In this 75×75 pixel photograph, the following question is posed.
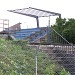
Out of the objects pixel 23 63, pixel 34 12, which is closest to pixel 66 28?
pixel 34 12

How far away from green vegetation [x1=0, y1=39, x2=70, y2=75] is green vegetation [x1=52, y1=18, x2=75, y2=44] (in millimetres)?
11345

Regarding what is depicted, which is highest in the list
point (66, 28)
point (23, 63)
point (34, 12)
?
point (34, 12)

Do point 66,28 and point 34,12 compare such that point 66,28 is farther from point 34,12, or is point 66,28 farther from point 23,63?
point 23,63

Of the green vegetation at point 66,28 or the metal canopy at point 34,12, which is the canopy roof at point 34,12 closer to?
the metal canopy at point 34,12

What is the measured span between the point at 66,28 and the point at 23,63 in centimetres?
1466

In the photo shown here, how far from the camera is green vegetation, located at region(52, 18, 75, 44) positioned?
28.7 meters

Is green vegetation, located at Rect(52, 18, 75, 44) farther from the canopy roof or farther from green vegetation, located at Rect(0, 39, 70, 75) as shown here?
green vegetation, located at Rect(0, 39, 70, 75)

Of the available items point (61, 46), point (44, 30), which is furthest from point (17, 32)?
point (61, 46)

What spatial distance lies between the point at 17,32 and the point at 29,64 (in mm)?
12359

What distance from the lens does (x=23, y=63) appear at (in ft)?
49.8

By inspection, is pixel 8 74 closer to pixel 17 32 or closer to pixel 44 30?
pixel 44 30

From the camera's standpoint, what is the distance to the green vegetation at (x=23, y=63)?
14055mm

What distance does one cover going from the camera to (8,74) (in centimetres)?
1323

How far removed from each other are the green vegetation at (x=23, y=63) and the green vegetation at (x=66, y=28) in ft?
37.2
